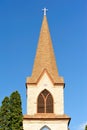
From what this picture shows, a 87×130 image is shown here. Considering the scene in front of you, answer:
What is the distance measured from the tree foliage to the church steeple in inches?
113

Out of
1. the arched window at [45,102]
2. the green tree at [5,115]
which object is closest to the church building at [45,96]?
the arched window at [45,102]

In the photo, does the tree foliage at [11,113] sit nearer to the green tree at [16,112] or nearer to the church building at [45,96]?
the green tree at [16,112]

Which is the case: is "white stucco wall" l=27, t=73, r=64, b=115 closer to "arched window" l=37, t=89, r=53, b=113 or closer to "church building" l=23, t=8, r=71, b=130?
Answer: "church building" l=23, t=8, r=71, b=130

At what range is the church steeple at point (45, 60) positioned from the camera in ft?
144

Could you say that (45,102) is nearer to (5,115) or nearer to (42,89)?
(42,89)

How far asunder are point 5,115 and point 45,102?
4421 millimetres

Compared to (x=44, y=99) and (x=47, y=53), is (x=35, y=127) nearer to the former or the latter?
(x=44, y=99)

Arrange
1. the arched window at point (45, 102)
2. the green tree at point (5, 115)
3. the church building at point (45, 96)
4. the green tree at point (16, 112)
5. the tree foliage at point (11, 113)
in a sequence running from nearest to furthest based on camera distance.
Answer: the church building at point (45, 96), the arched window at point (45, 102), the green tree at point (16, 112), the tree foliage at point (11, 113), the green tree at point (5, 115)

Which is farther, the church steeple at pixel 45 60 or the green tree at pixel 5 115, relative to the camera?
the green tree at pixel 5 115

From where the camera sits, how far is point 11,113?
4453 cm

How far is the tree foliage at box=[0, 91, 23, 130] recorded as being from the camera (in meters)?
43.7

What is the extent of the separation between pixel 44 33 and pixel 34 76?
534 centimetres

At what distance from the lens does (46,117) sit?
137 feet

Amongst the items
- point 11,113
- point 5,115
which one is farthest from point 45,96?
point 5,115
